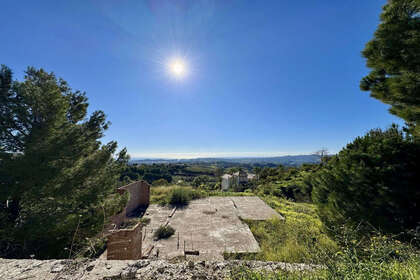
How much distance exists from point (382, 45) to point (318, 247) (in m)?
3.41

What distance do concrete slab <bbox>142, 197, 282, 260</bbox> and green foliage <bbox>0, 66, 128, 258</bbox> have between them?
166cm

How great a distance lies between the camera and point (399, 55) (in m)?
2.40

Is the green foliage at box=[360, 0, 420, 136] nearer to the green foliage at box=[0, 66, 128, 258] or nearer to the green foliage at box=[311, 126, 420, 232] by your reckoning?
the green foliage at box=[311, 126, 420, 232]

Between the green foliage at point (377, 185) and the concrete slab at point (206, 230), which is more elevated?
the green foliage at point (377, 185)

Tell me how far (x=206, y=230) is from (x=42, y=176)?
4.08 meters

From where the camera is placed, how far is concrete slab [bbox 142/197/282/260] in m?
3.44

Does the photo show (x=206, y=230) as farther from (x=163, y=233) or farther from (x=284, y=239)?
(x=284, y=239)

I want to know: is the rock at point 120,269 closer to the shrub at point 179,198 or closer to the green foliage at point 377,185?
the green foliage at point 377,185

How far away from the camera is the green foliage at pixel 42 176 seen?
279 centimetres

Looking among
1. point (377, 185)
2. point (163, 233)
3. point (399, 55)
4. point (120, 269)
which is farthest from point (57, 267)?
point (399, 55)

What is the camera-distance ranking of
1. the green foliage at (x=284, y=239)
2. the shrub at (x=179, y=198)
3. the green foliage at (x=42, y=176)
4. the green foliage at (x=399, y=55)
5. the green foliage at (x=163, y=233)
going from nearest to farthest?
1. the green foliage at (x=284, y=239)
2. the green foliage at (x=399, y=55)
3. the green foliage at (x=42, y=176)
4. the green foliage at (x=163, y=233)
5. the shrub at (x=179, y=198)

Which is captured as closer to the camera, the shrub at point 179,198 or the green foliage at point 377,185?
the green foliage at point 377,185

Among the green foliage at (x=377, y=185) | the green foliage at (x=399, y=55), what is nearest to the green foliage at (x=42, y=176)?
the green foliage at (x=377, y=185)

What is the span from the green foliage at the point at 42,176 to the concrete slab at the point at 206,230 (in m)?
1.66
